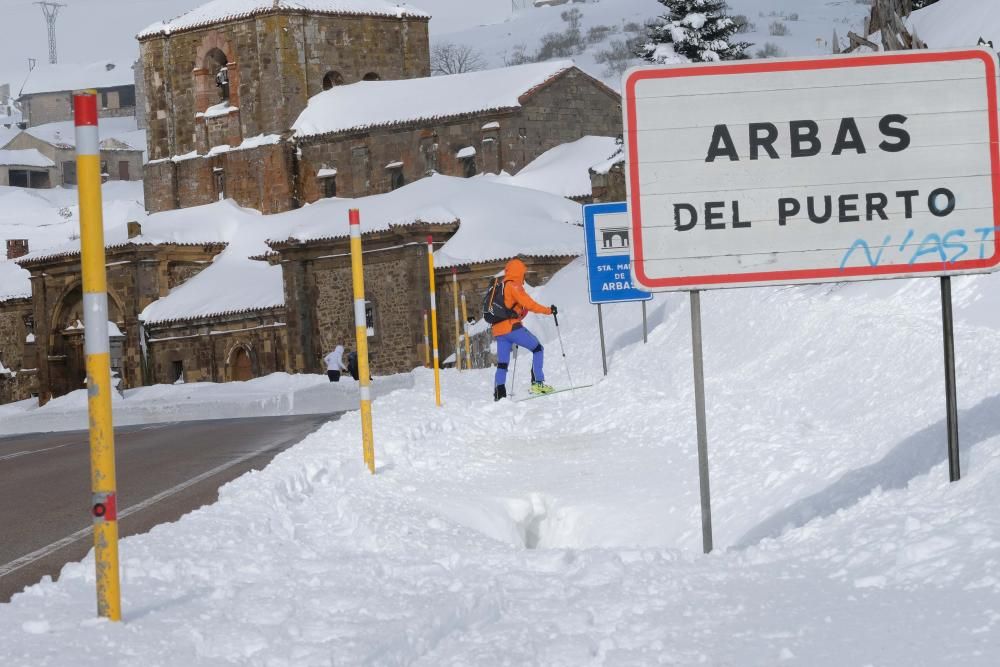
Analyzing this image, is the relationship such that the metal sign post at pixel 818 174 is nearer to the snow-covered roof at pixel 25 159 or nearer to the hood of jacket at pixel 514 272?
the hood of jacket at pixel 514 272

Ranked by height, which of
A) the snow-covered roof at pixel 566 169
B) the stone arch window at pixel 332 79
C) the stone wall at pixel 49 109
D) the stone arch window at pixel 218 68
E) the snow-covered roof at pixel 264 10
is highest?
the stone wall at pixel 49 109

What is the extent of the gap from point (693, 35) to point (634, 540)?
3952 cm

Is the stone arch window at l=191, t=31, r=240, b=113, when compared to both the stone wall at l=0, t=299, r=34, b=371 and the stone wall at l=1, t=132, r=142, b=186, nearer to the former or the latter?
the stone wall at l=0, t=299, r=34, b=371

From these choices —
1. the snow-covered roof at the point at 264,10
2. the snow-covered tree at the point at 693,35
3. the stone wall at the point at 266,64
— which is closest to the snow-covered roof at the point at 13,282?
the stone wall at the point at 266,64

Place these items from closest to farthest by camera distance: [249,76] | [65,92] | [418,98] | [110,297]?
1. [418,98]
2. [110,297]
3. [249,76]
4. [65,92]

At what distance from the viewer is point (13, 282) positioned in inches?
2810

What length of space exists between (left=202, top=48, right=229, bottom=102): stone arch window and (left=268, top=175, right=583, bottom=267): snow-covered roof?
1144 cm

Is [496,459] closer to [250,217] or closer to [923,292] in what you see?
[923,292]

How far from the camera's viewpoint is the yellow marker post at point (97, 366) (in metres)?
5.81

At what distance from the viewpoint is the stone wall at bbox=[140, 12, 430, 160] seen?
61.8 meters

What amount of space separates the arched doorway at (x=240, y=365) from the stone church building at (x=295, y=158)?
0.07m

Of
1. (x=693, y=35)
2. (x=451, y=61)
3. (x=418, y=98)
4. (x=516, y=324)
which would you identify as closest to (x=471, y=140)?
(x=418, y=98)

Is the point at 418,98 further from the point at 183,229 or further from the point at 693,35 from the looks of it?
the point at 693,35

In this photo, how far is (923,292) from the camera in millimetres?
12930
